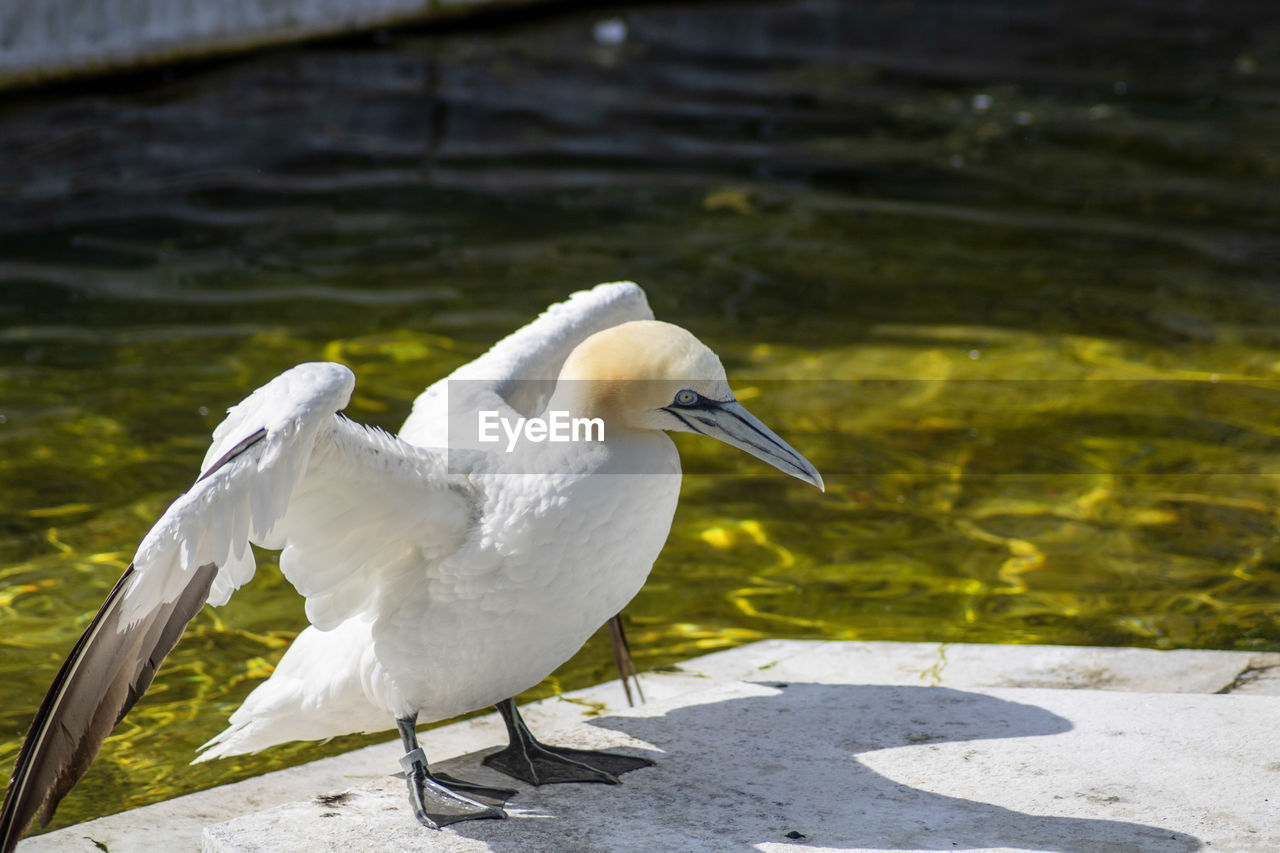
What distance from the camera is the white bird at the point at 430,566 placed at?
2.84 metres

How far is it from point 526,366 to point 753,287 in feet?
14.0

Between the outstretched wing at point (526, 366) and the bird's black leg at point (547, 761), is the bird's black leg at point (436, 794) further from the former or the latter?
the outstretched wing at point (526, 366)

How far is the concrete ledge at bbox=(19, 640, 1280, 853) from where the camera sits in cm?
306

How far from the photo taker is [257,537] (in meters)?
2.81

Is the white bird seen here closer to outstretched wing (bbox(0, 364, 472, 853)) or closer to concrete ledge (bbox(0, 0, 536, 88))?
A: outstretched wing (bbox(0, 364, 472, 853))

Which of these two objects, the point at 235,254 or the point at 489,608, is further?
the point at 235,254

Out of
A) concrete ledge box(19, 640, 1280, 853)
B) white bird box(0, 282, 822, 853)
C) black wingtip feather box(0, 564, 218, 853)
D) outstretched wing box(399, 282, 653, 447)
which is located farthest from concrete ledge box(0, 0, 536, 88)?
black wingtip feather box(0, 564, 218, 853)

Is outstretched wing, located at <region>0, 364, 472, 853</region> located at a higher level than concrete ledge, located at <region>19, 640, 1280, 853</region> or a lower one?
higher

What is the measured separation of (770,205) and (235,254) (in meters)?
3.27

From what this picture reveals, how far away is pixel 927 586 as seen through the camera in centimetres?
506

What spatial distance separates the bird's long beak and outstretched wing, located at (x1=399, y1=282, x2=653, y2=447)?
0.62m

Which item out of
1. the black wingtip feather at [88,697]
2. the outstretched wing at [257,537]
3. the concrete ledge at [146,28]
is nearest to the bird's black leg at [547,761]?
the outstretched wing at [257,537]

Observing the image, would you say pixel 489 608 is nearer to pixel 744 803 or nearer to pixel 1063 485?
pixel 744 803

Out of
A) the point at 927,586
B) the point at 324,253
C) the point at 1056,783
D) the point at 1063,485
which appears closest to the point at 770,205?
the point at 324,253
